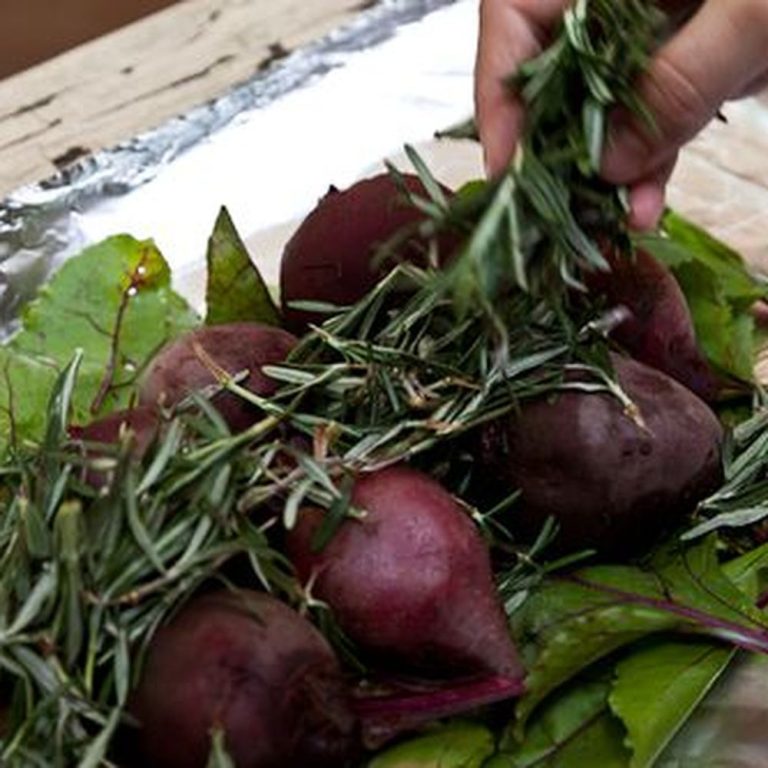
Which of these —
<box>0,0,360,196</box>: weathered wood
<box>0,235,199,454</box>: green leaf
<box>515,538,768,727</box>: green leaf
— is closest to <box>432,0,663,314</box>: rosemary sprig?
<box>515,538,768,727</box>: green leaf

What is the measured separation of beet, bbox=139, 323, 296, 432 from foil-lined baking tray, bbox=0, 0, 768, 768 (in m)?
0.24

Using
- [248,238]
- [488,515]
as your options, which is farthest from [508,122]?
[248,238]

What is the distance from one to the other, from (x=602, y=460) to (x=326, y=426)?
102 mm

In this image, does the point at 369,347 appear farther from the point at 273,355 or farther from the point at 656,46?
the point at 656,46

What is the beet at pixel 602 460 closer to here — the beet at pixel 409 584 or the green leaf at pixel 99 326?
the beet at pixel 409 584

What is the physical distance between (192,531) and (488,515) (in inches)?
4.9

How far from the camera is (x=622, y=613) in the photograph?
0.61 m

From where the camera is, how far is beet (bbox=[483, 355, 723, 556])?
62 cm

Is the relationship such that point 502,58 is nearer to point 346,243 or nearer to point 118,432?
point 346,243

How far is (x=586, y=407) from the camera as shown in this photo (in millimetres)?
616

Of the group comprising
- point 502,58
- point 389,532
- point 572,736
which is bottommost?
point 572,736

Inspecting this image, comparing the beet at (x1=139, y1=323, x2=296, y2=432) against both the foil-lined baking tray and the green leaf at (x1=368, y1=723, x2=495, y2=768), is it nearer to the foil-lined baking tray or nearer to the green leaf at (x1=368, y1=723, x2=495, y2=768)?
the green leaf at (x1=368, y1=723, x2=495, y2=768)

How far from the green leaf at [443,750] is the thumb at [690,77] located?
8.1 inches

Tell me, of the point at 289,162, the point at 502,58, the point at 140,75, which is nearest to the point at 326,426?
the point at 502,58
